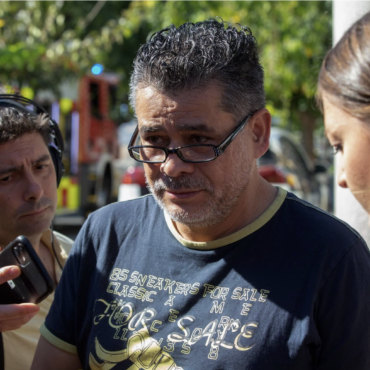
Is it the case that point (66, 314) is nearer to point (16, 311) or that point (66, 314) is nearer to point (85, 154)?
point (16, 311)

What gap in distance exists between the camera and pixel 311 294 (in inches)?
66.1

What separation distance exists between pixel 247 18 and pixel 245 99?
6715mm

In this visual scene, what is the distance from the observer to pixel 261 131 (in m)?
2.04

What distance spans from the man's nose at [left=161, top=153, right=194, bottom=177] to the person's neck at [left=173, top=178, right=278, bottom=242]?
0.20 meters

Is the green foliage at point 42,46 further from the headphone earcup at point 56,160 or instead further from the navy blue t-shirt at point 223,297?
the navy blue t-shirt at point 223,297

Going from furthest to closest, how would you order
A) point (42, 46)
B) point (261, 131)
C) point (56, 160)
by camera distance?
1. point (42, 46)
2. point (56, 160)
3. point (261, 131)

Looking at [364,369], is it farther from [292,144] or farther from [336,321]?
[292,144]

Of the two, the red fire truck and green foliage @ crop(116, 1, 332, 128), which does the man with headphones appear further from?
the red fire truck

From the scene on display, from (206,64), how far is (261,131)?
0.35 meters

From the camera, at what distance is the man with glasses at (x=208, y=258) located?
1674 mm

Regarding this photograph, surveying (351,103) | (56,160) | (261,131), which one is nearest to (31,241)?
(56,160)

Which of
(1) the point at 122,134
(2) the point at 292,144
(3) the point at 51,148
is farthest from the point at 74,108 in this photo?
(3) the point at 51,148

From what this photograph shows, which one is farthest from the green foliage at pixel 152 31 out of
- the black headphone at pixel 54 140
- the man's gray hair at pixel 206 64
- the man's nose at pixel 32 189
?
the man's gray hair at pixel 206 64

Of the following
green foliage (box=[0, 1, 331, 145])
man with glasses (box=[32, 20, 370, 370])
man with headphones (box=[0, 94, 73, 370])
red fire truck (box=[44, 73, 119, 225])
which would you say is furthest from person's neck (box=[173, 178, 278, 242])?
red fire truck (box=[44, 73, 119, 225])
